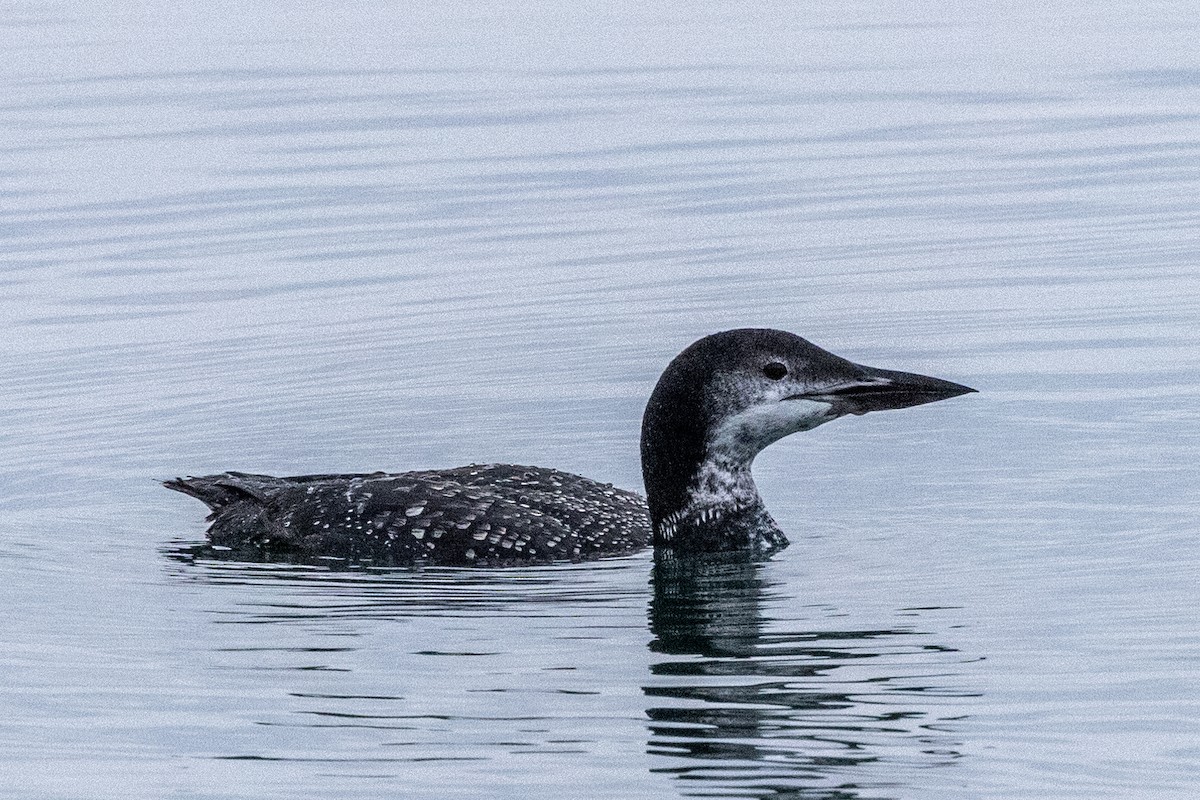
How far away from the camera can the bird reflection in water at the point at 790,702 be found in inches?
222

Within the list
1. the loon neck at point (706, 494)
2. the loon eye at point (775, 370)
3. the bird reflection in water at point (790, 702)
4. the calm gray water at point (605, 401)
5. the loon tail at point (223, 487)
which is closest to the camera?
the bird reflection in water at point (790, 702)

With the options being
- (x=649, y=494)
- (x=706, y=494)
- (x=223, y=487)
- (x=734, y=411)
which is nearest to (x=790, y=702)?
(x=734, y=411)

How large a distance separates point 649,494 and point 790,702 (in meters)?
2.10

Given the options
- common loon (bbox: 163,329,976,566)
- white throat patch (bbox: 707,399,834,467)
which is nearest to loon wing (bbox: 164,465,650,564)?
common loon (bbox: 163,329,976,566)

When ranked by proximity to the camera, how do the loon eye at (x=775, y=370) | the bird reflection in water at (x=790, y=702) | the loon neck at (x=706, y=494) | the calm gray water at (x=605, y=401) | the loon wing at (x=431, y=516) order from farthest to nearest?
the loon neck at (x=706, y=494) → the loon wing at (x=431, y=516) → the loon eye at (x=775, y=370) → the calm gray water at (x=605, y=401) → the bird reflection in water at (x=790, y=702)

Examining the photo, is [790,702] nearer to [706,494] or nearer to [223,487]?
[706,494]

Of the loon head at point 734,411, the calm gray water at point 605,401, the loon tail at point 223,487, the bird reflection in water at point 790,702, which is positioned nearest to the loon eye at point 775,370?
the loon head at point 734,411

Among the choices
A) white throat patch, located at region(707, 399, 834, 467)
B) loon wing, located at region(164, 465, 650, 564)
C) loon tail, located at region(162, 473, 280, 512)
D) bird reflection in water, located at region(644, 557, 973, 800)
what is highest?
white throat patch, located at region(707, 399, 834, 467)

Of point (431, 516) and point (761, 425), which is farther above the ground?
point (761, 425)

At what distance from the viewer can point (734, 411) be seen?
26.0 ft

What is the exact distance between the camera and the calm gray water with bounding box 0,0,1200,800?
6.03 metres

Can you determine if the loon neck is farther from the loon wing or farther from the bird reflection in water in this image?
the bird reflection in water

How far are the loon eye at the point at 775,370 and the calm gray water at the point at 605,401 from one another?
62cm

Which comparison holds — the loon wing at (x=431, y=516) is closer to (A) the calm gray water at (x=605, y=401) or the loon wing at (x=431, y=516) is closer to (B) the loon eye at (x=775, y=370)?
(A) the calm gray water at (x=605, y=401)
